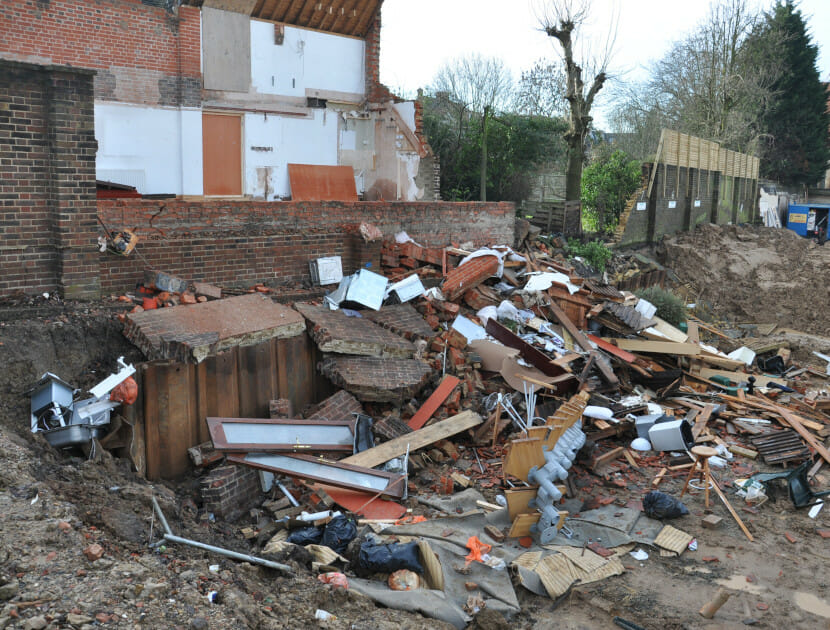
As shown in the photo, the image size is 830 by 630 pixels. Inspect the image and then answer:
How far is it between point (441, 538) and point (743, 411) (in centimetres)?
647

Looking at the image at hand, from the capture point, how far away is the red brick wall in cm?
1352

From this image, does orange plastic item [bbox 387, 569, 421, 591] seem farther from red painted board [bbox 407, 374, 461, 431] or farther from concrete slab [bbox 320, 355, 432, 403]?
concrete slab [bbox 320, 355, 432, 403]

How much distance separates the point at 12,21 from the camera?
43.7ft

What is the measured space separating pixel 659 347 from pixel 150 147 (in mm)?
11631

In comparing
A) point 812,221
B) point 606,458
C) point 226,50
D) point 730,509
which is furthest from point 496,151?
point 812,221

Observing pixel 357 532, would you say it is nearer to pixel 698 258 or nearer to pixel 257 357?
pixel 257 357

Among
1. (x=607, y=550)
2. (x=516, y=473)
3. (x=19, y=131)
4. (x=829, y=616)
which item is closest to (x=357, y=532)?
(x=516, y=473)

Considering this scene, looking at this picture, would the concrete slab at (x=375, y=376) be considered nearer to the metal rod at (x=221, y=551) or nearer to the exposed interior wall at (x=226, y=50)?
the metal rod at (x=221, y=551)

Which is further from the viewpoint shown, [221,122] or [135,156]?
[221,122]

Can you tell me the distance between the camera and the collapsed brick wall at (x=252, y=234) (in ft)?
30.0

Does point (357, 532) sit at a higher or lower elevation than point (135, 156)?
lower

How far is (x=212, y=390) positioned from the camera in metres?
7.91

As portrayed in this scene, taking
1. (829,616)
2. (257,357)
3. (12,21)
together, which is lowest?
(829,616)

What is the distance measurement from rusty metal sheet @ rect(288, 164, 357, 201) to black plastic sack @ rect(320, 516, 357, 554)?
12374mm
